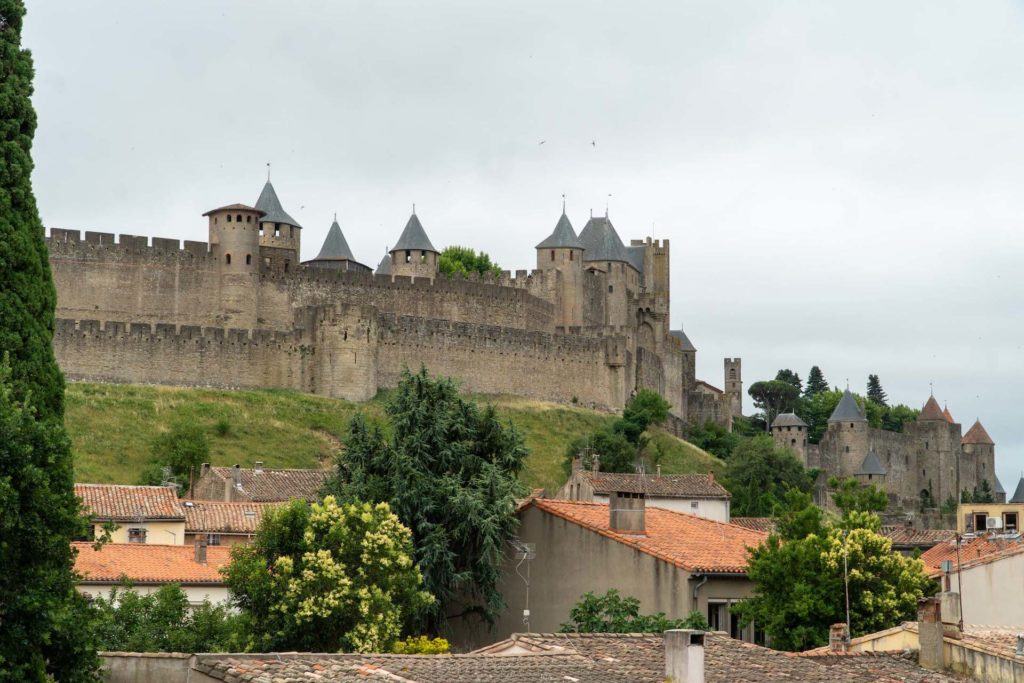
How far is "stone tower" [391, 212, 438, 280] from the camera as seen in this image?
101 metres

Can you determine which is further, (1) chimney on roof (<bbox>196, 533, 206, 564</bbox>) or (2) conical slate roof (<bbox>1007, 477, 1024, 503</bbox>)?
(2) conical slate roof (<bbox>1007, 477, 1024, 503</bbox>)

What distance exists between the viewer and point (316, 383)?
283 feet

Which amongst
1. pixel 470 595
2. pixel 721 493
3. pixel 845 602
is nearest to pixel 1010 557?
pixel 845 602

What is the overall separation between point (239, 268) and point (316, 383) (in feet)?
23.9

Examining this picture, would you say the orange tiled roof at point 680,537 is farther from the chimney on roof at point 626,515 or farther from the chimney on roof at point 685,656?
the chimney on roof at point 685,656

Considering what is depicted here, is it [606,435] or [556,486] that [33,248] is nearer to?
[556,486]

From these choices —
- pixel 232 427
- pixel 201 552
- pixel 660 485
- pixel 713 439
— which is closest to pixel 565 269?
pixel 713 439

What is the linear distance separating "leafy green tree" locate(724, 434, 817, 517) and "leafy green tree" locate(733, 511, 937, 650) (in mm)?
41538

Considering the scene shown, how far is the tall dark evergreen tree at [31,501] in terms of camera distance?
2233 centimetres

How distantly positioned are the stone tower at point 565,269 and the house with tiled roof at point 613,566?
62752 mm

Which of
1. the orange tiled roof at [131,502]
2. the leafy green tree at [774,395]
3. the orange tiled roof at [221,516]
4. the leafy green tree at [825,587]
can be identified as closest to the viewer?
the leafy green tree at [825,587]

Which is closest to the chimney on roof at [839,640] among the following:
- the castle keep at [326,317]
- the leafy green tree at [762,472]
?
the leafy green tree at [762,472]

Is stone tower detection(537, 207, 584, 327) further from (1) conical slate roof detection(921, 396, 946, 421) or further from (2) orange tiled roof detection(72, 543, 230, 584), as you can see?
(2) orange tiled roof detection(72, 543, 230, 584)

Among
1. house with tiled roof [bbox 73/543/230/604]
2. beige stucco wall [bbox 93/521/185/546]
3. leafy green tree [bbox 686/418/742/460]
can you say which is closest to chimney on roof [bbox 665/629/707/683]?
house with tiled roof [bbox 73/543/230/604]
